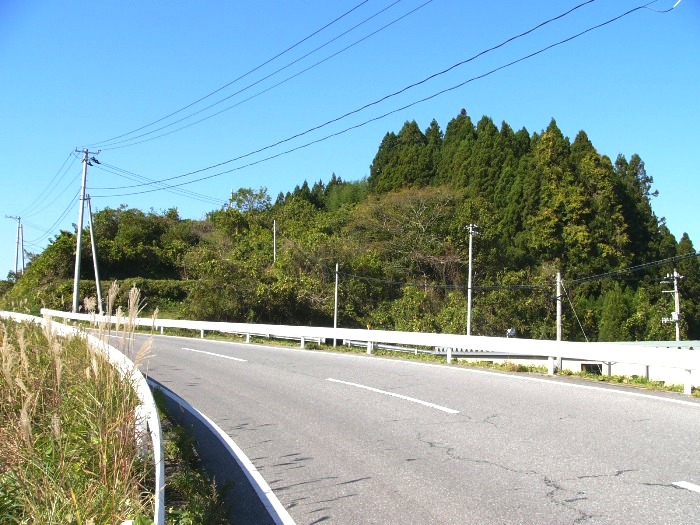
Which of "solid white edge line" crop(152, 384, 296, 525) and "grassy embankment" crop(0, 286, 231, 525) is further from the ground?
"grassy embankment" crop(0, 286, 231, 525)

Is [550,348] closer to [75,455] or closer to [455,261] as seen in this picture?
[75,455]

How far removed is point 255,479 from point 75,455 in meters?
1.83

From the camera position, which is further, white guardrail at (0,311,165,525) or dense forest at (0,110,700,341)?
dense forest at (0,110,700,341)

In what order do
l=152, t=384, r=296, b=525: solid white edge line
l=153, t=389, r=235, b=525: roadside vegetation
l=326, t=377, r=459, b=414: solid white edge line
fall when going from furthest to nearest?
1. l=326, t=377, r=459, b=414: solid white edge line
2. l=152, t=384, r=296, b=525: solid white edge line
3. l=153, t=389, r=235, b=525: roadside vegetation

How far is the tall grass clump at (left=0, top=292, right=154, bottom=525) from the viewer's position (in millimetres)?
3643

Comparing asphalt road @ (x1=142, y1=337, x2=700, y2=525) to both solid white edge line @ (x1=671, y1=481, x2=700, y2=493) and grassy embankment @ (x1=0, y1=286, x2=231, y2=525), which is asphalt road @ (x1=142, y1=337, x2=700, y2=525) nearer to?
solid white edge line @ (x1=671, y1=481, x2=700, y2=493)

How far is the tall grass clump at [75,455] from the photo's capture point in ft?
12.0

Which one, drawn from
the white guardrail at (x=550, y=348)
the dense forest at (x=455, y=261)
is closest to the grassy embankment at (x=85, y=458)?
the white guardrail at (x=550, y=348)

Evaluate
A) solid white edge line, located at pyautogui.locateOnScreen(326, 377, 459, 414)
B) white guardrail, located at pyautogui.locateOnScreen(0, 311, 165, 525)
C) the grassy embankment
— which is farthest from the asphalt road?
white guardrail, located at pyautogui.locateOnScreen(0, 311, 165, 525)

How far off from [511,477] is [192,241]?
62.5m

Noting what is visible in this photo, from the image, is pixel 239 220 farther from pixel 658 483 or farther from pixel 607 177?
pixel 658 483

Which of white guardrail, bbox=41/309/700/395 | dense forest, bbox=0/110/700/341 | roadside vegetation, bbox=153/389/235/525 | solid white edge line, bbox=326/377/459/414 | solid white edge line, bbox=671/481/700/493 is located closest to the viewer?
roadside vegetation, bbox=153/389/235/525

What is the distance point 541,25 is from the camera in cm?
1227

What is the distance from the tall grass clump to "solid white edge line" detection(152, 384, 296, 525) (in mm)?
1011
